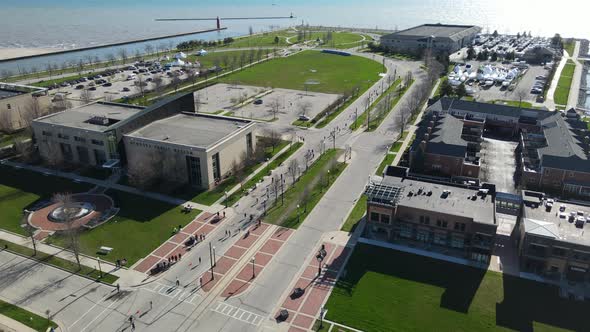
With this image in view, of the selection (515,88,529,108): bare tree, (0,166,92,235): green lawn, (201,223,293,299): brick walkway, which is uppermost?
(515,88,529,108): bare tree

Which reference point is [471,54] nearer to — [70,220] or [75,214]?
[75,214]

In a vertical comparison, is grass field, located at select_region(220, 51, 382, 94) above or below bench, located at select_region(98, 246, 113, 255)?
above

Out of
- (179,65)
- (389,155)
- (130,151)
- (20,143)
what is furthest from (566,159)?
(179,65)

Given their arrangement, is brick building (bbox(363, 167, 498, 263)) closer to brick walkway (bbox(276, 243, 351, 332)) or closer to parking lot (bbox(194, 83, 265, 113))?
brick walkway (bbox(276, 243, 351, 332))

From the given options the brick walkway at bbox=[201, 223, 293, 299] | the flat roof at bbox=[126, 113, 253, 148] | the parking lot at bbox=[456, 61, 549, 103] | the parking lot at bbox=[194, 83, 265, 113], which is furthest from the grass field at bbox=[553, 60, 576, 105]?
the brick walkway at bbox=[201, 223, 293, 299]

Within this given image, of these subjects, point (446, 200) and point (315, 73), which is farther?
point (315, 73)

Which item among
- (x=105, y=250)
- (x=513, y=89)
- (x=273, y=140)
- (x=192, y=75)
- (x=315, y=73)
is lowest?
(x=105, y=250)

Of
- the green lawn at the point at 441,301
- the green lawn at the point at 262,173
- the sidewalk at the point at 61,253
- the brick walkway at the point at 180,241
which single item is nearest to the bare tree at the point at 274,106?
the green lawn at the point at 262,173

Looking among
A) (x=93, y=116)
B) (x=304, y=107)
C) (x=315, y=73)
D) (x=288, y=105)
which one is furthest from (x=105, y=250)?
(x=315, y=73)
